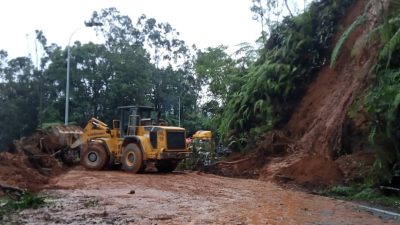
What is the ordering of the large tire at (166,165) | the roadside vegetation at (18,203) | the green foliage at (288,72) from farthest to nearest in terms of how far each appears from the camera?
the green foliage at (288,72) < the large tire at (166,165) < the roadside vegetation at (18,203)

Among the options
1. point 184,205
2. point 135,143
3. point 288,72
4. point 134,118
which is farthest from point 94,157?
point 184,205

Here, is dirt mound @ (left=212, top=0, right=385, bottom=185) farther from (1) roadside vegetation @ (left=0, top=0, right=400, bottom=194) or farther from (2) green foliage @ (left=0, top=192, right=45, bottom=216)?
(2) green foliage @ (left=0, top=192, right=45, bottom=216)

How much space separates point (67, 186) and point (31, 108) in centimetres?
3805

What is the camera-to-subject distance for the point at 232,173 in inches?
817

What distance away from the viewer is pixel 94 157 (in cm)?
2230

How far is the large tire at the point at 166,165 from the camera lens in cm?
2123

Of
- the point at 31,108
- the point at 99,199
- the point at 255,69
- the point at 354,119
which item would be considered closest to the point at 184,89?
the point at 31,108

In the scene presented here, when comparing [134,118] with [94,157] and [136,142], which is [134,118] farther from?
[94,157]

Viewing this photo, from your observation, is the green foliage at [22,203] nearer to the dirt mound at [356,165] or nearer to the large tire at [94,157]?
the dirt mound at [356,165]

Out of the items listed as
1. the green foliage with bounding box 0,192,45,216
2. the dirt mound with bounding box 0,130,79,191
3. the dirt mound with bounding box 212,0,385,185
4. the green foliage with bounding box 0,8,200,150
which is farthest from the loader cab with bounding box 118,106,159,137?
the green foliage with bounding box 0,8,200,150

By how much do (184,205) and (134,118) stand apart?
10227mm

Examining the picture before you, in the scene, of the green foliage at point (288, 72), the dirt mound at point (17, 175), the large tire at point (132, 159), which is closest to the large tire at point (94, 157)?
the large tire at point (132, 159)

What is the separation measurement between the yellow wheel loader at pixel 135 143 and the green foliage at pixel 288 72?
3916 mm

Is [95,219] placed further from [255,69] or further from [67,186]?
[255,69]
